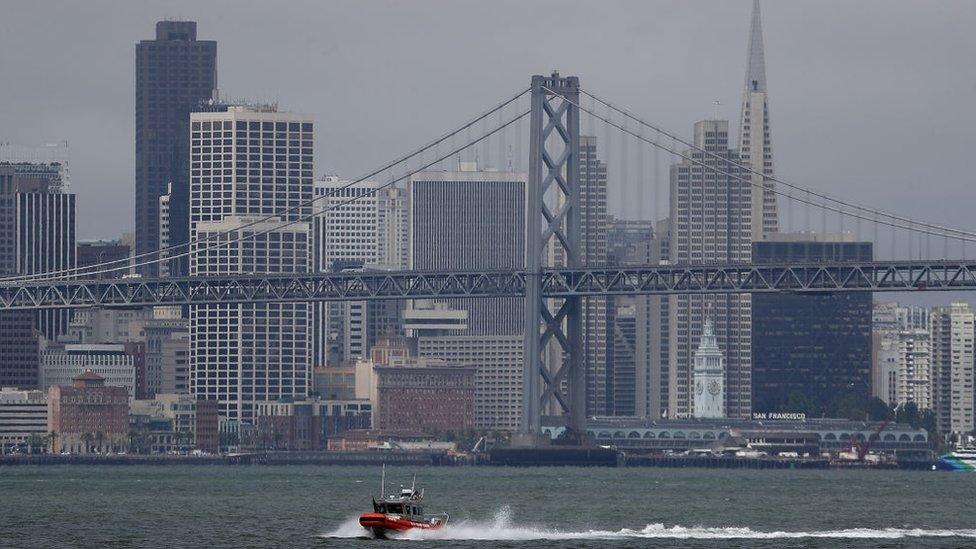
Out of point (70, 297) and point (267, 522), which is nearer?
point (267, 522)

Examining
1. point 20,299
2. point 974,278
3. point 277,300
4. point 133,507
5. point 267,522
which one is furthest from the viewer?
point 20,299

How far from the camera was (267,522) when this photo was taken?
81.6 meters


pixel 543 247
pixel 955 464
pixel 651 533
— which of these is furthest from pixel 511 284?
pixel 651 533

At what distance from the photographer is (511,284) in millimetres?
138000

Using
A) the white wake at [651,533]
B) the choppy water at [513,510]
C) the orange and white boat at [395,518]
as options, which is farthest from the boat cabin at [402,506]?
the white wake at [651,533]

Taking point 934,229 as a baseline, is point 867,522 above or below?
below

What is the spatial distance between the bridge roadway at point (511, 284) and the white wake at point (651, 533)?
49.5 metres

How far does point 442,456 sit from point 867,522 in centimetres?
10550

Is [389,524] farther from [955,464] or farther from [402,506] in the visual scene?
[955,464]

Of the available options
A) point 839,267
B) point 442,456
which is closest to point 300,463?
point 442,456

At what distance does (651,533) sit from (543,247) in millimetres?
62601

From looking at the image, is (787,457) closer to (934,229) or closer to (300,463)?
(300,463)

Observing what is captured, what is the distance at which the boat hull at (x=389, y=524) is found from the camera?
6825 cm

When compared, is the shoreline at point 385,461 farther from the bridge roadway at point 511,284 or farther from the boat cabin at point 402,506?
the boat cabin at point 402,506
